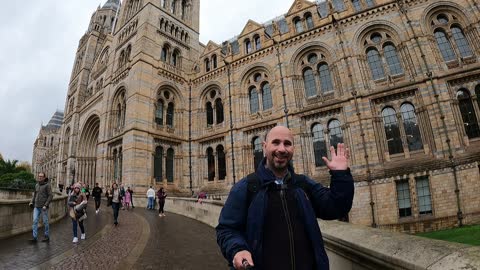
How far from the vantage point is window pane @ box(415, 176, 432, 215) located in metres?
14.1

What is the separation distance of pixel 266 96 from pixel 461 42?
43.9 feet

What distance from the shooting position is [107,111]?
26.0 m

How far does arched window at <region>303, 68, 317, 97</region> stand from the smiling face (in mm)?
18563

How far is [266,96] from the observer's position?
2189cm

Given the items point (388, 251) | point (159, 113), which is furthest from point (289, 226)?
point (159, 113)

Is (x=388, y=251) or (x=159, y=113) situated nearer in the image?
(x=388, y=251)

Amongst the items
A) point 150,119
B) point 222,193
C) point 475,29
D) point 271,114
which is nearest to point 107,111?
point 150,119

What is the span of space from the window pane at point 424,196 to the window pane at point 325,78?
329 inches

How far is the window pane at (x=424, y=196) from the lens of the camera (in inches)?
555

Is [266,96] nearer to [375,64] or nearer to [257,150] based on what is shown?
[257,150]

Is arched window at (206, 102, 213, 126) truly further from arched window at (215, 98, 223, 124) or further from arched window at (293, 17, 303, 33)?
arched window at (293, 17, 303, 33)

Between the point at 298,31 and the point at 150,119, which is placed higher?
the point at 298,31

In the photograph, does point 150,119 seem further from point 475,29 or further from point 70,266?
point 475,29

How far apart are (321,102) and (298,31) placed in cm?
678
